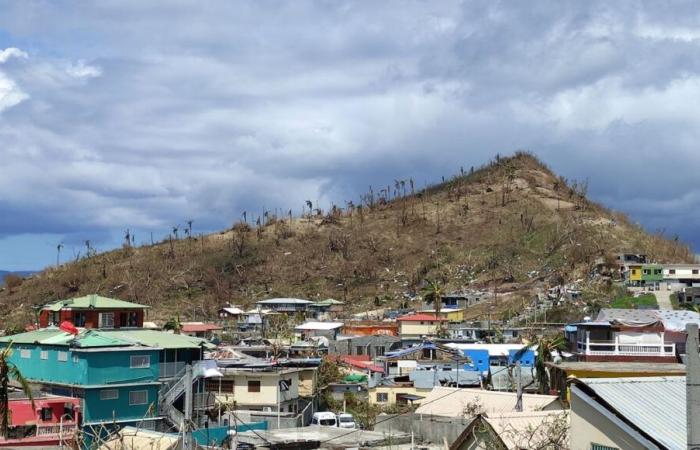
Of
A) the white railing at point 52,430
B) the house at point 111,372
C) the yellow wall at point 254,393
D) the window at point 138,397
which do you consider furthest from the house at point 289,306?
the white railing at point 52,430

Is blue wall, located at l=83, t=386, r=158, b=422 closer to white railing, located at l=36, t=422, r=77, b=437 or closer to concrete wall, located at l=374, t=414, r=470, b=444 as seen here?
white railing, located at l=36, t=422, r=77, b=437

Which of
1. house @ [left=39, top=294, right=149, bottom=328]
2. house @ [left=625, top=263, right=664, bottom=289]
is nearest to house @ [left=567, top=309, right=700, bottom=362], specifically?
house @ [left=39, top=294, right=149, bottom=328]

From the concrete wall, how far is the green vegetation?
52.3 meters

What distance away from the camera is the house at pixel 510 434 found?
1712 centimetres

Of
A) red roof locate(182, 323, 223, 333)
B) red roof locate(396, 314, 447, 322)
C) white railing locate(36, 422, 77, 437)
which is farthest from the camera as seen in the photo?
red roof locate(396, 314, 447, 322)

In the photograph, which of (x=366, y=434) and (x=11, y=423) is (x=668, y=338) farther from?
(x=11, y=423)

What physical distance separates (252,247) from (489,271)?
36327mm

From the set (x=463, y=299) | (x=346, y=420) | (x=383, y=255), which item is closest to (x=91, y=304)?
(x=346, y=420)

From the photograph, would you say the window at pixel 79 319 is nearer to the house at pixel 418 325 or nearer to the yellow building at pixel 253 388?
the yellow building at pixel 253 388

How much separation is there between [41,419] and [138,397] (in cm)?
471

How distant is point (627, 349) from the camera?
40781 mm

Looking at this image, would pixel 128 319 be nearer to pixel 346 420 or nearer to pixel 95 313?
pixel 95 313

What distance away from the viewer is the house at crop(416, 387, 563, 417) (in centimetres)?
3234

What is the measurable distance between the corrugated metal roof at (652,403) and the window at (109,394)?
2524cm
